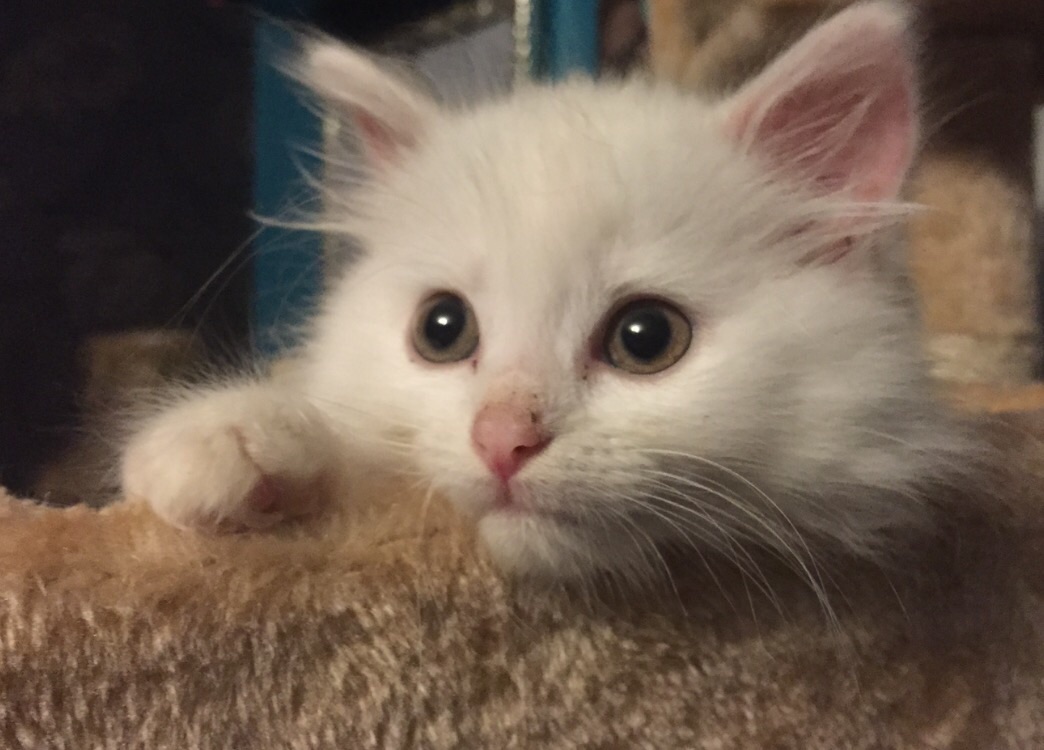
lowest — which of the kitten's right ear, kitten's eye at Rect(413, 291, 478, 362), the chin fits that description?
the chin

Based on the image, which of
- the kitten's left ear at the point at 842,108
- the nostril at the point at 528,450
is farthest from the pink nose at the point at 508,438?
the kitten's left ear at the point at 842,108

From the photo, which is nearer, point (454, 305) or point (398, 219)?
point (454, 305)

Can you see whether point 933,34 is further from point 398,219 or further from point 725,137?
point 398,219

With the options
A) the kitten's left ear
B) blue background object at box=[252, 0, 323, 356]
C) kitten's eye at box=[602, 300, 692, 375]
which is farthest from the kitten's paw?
blue background object at box=[252, 0, 323, 356]

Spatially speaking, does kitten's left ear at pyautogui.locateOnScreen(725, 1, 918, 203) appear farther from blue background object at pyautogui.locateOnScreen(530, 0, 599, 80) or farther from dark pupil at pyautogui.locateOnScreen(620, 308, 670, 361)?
blue background object at pyautogui.locateOnScreen(530, 0, 599, 80)

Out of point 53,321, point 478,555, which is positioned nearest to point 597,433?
point 478,555

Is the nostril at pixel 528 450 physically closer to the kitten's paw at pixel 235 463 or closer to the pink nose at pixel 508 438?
the pink nose at pixel 508 438

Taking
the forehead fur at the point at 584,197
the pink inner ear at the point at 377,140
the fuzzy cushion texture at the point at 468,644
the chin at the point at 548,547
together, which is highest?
the pink inner ear at the point at 377,140
